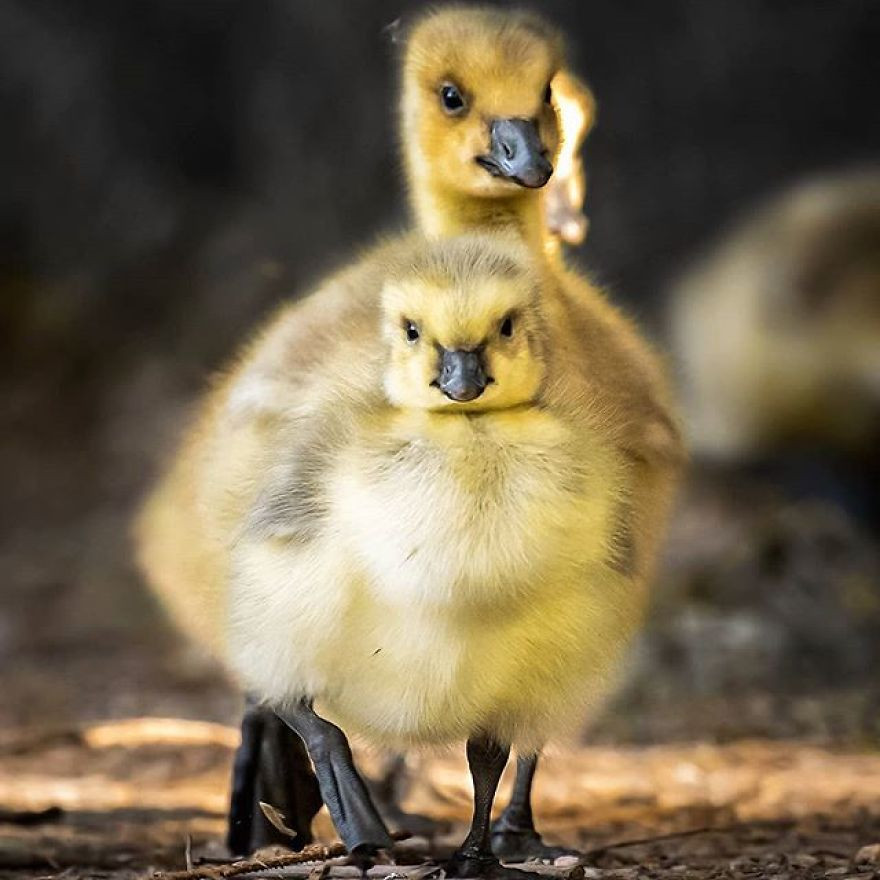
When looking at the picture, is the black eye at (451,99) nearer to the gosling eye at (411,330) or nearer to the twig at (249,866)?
the gosling eye at (411,330)

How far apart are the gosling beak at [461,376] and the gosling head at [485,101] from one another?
51 cm

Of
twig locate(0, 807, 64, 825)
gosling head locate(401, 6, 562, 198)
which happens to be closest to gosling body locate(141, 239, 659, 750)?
gosling head locate(401, 6, 562, 198)

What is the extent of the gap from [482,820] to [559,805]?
105cm

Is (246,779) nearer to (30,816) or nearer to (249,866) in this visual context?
(30,816)

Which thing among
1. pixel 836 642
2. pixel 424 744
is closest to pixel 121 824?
pixel 424 744

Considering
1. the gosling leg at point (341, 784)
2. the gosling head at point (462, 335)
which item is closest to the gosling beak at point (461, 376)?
the gosling head at point (462, 335)

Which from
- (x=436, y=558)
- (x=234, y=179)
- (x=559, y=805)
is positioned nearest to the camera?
(x=436, y=558)

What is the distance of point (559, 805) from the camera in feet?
11.3

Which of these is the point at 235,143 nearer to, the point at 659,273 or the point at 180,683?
the point at 659,273

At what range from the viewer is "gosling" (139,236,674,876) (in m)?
2.18

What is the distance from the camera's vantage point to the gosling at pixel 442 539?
2182 mm

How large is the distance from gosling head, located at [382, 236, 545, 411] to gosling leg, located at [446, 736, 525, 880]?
1.67 feet

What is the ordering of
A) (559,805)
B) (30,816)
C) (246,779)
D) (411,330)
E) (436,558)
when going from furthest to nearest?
1. (559,805)
2. (30,816)
3. (246,779)
4. (411,330)
5. (436,558)

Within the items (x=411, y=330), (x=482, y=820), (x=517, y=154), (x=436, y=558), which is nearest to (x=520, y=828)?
(x=482, y=820)
